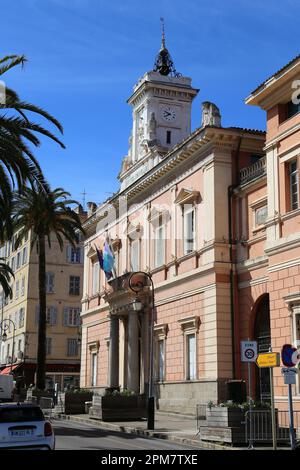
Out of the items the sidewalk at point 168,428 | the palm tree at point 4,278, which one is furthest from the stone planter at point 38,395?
the palm tree at point 4,278

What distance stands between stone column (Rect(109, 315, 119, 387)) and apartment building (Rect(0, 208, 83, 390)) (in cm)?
2574

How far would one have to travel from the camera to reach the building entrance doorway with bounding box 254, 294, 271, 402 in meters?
26.2

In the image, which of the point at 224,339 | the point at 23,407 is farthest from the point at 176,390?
the point at 23,407

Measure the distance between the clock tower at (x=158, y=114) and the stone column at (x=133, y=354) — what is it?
9094 mm

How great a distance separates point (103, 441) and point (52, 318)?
4681cm

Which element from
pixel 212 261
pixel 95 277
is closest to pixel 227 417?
pixel 212 261

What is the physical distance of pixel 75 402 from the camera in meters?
33.4

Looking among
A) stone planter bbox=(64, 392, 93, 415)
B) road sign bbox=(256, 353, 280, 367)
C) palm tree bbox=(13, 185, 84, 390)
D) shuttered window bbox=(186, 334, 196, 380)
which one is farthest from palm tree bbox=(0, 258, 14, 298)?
road sign bbox=(256, 353, 280, 367)

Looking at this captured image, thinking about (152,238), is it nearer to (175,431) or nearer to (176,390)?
(176,390)

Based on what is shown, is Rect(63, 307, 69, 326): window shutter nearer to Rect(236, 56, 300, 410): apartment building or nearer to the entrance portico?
the entrance portico

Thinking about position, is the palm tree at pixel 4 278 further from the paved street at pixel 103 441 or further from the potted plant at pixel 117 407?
the paved street at pixel 103 441

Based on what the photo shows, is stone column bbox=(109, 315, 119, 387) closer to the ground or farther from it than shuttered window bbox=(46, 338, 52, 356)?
closer to the ground

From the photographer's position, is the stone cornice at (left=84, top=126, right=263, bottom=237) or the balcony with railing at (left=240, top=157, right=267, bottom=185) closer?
the balcony with railing at (left=240, top=157, right=267, bottom=185)
